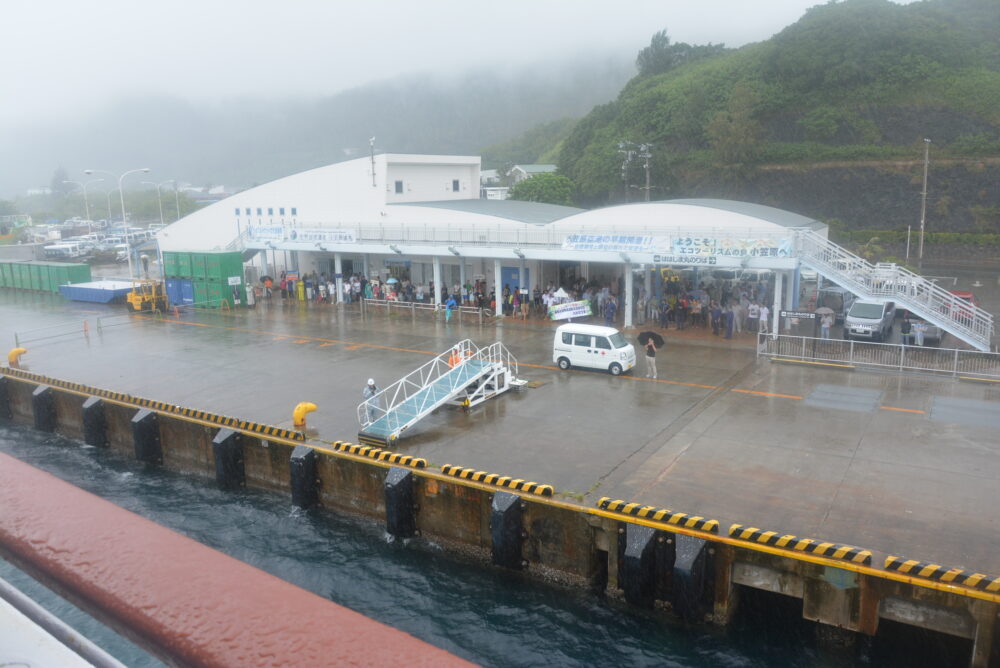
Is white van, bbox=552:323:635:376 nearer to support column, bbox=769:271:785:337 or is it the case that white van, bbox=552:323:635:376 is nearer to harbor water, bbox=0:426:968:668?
support column, bbox=769:271:785:337

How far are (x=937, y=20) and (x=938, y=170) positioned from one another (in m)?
27.6

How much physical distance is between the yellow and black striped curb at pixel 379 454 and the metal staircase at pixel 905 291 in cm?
1739

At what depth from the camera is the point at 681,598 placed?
1253cm

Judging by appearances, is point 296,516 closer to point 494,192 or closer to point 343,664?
point 343,664

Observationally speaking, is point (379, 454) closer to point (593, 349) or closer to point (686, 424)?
point (686, 424)

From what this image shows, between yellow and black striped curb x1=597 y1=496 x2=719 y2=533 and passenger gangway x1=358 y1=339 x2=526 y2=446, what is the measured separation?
6.15 meters

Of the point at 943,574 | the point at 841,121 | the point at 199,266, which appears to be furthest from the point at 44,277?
the point at 841,121

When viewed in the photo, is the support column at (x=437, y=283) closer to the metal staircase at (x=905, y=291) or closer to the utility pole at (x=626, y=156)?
the metal staircase at (x=905, y=291)

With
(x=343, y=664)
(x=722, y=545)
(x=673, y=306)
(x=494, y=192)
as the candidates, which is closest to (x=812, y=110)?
(x=494, y=192)

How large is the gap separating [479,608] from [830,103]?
7637 cm

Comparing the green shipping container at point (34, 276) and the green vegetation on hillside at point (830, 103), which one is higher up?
the green vegetation on hillside at point (830, 103)

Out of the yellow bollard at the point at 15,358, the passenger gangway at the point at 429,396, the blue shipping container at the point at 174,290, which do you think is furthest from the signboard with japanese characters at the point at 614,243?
the blue shipping container at the point at 174,290

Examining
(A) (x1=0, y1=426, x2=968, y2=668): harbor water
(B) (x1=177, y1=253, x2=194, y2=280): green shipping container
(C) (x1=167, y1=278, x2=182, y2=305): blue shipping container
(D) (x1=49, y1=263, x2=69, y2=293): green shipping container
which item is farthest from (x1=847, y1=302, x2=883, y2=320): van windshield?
(D) (x1=49, y1=263, x2=69, y2=293): green shipping container

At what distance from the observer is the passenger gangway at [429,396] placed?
720 inches
